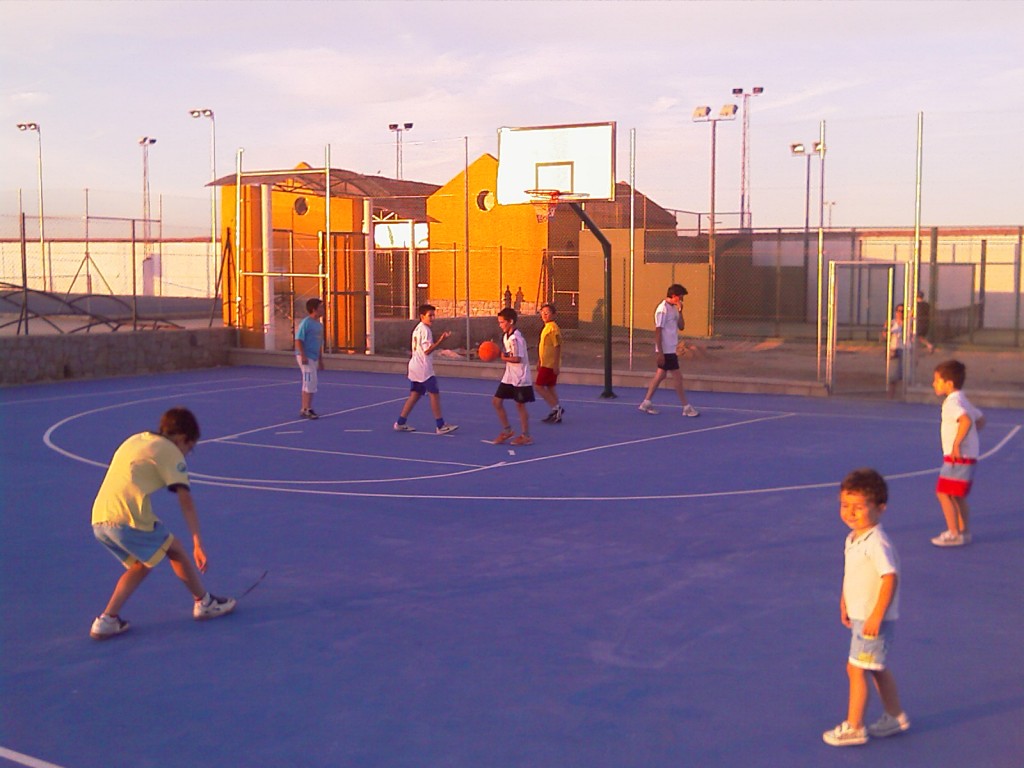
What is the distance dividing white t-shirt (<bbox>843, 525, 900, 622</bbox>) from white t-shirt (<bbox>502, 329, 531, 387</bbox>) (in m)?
8.78

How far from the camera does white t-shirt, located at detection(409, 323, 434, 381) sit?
14.3 metres

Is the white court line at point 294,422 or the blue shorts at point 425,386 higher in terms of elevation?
the blue shorts at point 425,386

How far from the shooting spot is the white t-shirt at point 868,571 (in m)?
4.81

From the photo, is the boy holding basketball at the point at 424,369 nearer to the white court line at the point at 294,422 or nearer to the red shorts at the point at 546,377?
the red shorts at the point at 546,377

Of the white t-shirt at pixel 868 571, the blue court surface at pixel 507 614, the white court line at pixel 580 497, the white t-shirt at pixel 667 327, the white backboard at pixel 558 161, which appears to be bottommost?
the blue court surface at pixel 507 614

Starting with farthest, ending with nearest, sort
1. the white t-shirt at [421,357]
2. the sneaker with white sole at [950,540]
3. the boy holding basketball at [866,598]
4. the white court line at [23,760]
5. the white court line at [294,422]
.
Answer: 1. the white t-shirt at [421,357]
2. the white court line at [294,422]
3. the sneaker with white sole at [950,540]
4. the white court line at [23,760]
5. the boy holding basketball at [866,598]

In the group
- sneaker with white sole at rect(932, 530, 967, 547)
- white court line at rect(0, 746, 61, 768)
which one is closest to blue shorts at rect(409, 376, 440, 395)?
sneaker with white sole at rect(932, 530, 967, 547)

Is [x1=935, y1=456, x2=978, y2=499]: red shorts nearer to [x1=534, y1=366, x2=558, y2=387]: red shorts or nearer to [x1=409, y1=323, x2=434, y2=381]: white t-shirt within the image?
[x1=534, y1=366, x2=558, y2=387]: red shorts

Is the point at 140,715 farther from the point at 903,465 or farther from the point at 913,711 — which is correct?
the point at 903,465

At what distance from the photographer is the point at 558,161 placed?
19891 mm

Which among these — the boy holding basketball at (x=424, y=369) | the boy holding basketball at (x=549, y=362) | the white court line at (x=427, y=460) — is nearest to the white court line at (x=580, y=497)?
the white court line at (x=427, y=460)

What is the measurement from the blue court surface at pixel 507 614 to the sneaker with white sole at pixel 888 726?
0.06 metres

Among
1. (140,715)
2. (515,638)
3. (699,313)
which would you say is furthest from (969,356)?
(140,715)

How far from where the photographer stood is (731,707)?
546cm
